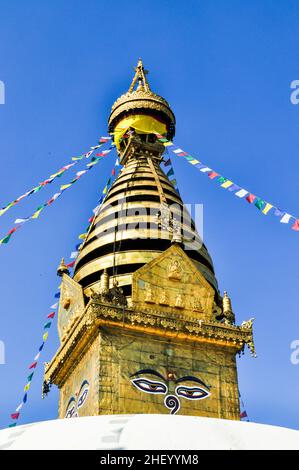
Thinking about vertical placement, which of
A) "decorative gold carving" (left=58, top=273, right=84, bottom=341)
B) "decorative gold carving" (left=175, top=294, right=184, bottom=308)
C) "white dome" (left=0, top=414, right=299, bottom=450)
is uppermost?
"decorative gold carving" (left=58, top=273, right=84, bottom=341)

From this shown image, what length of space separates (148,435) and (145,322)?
755 centimetres

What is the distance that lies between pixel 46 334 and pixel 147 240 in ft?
11.9

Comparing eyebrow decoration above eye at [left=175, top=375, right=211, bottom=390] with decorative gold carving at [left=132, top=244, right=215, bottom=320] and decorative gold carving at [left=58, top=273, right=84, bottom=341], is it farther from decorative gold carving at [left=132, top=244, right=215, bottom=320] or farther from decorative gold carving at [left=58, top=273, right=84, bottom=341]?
decorative gold carving at [left=58, top=273, right=84, bottom=341]

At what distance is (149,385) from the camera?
1497cm

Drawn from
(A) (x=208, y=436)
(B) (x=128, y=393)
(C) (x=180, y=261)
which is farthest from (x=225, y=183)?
(A) (x=208, y=436)

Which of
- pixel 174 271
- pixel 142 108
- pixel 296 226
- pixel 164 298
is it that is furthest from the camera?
pixel 142 108

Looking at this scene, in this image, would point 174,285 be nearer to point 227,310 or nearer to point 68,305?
point 227,310

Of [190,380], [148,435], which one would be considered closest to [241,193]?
[190,380]

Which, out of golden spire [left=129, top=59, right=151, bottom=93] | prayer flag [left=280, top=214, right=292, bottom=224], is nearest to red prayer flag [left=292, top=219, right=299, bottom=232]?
prayer flag [left=280, top=214, right=292, bottom=224]

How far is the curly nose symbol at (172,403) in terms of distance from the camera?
1488 centimetres

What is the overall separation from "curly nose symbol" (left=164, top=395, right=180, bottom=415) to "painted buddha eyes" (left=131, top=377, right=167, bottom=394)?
167mm

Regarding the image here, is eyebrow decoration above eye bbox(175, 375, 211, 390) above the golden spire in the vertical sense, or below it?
below

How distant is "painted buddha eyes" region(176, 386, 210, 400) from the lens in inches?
596
